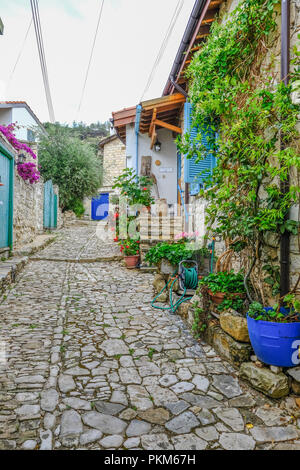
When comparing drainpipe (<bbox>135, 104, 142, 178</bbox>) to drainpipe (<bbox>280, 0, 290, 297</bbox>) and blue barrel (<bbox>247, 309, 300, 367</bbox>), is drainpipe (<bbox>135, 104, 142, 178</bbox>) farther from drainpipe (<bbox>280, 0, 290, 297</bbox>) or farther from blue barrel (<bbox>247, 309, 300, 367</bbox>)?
blue barrel (<bbox>247, 309, 300, 367</bbox>)

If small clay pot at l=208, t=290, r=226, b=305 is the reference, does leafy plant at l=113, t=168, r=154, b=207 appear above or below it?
above

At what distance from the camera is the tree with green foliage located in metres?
16.1

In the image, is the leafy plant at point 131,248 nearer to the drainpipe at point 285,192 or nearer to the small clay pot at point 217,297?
the small clay pot at point 217,297

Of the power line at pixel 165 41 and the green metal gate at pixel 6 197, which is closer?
the green metal gate at pixel 6 197

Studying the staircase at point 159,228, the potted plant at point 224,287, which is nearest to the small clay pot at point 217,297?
the potted plant at point 224,287

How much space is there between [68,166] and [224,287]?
14.5m

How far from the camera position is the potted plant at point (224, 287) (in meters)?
3.23

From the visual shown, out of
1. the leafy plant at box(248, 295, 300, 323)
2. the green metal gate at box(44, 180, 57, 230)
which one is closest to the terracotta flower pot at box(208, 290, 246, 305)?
the leafy plant at box(248, 295, 300, 323)

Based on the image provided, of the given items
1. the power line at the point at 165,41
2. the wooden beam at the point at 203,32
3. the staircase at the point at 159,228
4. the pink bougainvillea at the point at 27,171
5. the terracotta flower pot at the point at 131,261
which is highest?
the power line at the point at 165,41

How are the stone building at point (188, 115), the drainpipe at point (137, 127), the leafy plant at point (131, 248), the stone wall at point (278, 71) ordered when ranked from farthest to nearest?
the drainpipe at point (137, 127) < the leafy plant at point (131, 248) < the stone building at point (188, 115) < the stone wall at point (278, 71)

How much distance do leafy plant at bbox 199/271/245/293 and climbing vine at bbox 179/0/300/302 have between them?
0.33 m

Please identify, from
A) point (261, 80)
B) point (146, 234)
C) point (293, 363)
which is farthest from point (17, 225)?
point (293, 363)

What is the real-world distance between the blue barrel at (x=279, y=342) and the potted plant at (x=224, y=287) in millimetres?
886
